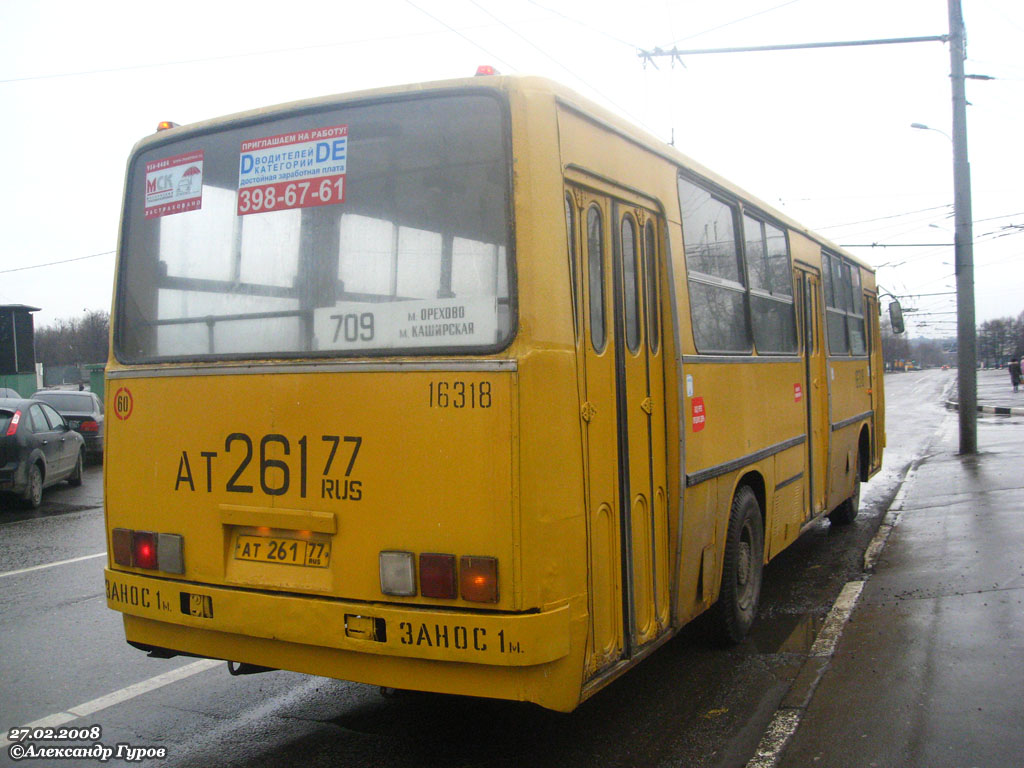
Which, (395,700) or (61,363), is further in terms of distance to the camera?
(61,363)

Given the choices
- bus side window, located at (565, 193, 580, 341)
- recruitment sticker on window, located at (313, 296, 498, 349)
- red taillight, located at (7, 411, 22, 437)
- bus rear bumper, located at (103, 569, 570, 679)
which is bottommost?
bus rear bumper, located at (103, 569, 570, 679)

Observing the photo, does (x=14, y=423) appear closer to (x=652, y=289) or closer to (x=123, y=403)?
(x=123, y=403)

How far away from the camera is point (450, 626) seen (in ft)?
11.3

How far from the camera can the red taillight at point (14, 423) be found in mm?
12406

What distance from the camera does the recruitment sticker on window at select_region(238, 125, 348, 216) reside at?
395 cm

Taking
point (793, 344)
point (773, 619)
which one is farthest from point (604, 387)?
point (793, 344)

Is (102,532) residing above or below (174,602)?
below

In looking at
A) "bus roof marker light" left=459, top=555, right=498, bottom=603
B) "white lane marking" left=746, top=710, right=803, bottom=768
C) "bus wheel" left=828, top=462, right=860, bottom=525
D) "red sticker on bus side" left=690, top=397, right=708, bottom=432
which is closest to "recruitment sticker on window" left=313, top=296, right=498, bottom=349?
"bus roof marker light" left=459, top=555, right=498, bottom=603

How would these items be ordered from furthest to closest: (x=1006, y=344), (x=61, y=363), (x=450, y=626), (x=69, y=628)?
(x=1006, y=344) → (x=61, y=363) → (x=69, y=628) → (x=450, y=626)

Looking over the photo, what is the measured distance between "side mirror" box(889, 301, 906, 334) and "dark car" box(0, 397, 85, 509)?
487 inches

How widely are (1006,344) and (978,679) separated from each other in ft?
472

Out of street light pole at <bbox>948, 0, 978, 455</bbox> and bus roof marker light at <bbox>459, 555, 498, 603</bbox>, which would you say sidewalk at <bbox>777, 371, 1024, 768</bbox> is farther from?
street light pole at <bbox>948, 0, 978, 455</bbox>

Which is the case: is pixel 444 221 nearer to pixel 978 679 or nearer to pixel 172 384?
pixel 172 384

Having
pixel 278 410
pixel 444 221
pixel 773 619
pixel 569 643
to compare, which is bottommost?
pixel 773 619
